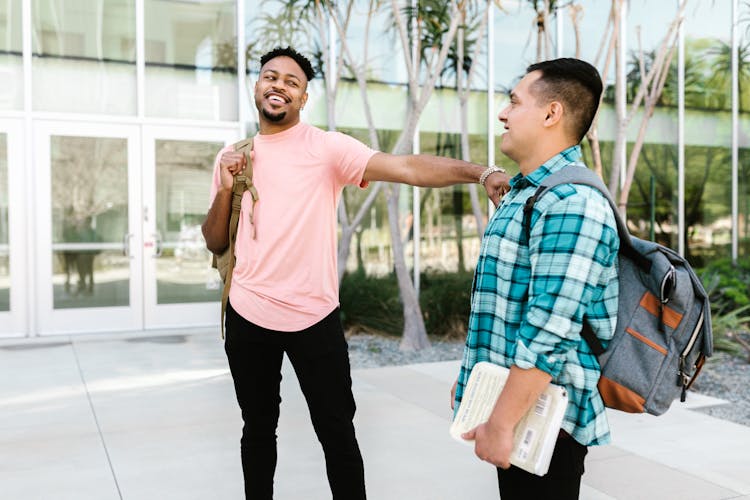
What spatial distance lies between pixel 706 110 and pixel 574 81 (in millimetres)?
10339

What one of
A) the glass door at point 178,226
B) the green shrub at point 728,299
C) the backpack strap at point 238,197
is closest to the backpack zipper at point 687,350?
the backpack strap at point 238,197

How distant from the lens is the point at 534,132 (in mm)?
1597

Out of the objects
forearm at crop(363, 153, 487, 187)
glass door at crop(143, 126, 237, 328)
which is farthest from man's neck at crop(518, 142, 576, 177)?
glass door at crop(143, 126, 237, 328)

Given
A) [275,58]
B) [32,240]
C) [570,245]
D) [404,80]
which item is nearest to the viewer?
[570,245]

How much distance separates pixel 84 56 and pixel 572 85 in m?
8.05

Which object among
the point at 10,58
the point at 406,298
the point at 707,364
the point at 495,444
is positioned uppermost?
the point at 10,58

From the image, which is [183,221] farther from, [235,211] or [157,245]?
[235,211]

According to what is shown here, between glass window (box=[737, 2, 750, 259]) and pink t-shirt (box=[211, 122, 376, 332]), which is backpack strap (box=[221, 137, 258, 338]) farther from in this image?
glass window (box=[737, 2, 750, 259])

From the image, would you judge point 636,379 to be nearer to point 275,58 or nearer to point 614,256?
point 614,256

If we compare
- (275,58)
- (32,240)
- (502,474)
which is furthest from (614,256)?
(32,240)

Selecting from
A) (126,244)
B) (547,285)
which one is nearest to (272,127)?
(547,285)

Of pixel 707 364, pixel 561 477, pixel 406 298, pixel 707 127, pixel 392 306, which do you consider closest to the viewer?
pixel 561 477

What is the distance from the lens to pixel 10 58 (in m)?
8.05

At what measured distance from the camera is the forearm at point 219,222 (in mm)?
2414
